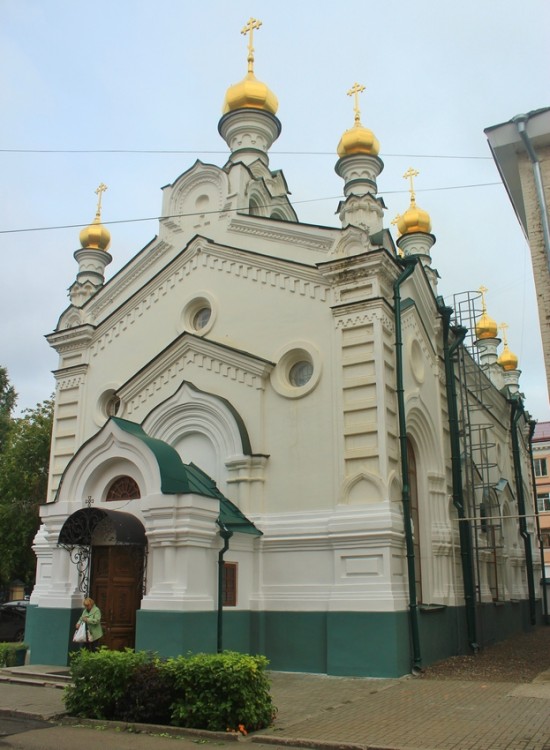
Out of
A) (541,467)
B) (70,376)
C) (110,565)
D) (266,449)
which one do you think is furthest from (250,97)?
(541,467)

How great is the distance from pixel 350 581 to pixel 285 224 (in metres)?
7.18

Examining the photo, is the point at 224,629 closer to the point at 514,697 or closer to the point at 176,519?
the point at 176,519

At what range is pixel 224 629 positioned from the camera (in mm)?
12250

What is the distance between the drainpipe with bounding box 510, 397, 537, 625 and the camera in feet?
75.9

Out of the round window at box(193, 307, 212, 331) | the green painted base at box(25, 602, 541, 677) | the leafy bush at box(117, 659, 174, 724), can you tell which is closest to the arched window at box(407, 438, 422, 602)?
the green painted base at box(25, 602, 541, 677)

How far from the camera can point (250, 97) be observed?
1948 centimetres

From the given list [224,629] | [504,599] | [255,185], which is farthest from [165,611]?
[504,599]

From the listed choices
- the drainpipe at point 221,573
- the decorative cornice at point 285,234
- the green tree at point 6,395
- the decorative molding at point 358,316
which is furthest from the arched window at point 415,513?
the green tree at point 6,395

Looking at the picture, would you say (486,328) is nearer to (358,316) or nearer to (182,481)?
(358,316)

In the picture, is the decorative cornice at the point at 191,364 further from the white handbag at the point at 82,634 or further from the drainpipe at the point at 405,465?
the white handbag at the point at 82,634

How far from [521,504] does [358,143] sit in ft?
45.3

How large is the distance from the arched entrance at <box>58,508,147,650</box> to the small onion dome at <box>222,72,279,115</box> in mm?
12042

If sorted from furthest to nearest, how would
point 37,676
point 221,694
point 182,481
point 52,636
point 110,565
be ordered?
1. point 52,636
2. point 110,565
3. point 182,481
4. point 37,676
5. point 221,694

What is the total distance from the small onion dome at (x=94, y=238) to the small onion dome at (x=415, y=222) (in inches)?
339
